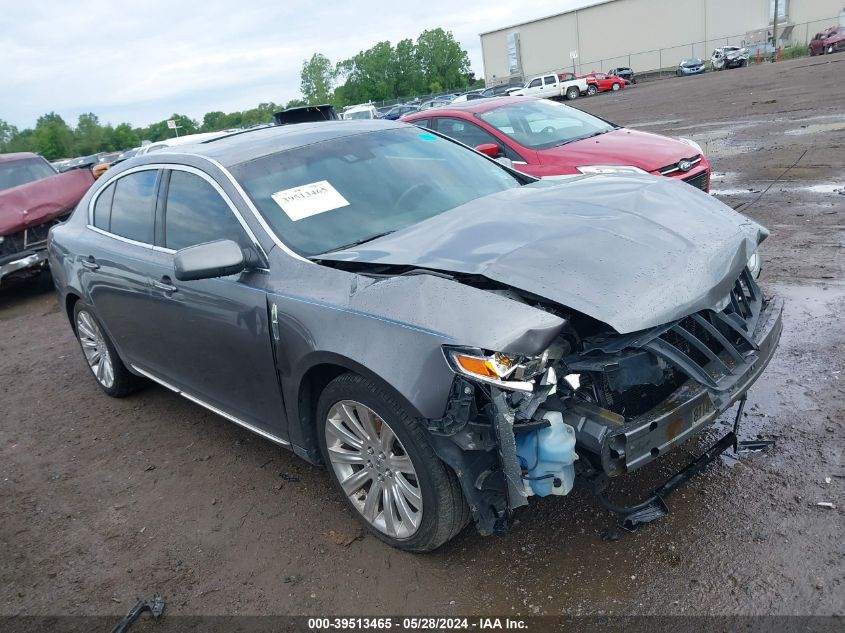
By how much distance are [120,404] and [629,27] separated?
7319 cm

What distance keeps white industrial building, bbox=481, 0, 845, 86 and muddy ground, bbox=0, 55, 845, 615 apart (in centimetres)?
6097

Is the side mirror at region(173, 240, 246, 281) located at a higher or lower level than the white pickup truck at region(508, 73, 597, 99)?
higher

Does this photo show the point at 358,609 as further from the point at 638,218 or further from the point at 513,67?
the point at 513,67

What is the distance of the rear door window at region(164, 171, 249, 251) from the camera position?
3574mm

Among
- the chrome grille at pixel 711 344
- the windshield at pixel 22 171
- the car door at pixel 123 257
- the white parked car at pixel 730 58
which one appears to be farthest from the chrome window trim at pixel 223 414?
the white parked car at pixel 730 58

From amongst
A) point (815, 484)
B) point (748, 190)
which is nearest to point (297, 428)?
point (815, 484)

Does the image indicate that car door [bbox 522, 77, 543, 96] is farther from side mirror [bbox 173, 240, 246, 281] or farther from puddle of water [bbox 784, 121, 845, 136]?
side mirror [bbox 173, 240, 246, 281]

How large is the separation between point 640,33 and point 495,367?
74140 millimetres

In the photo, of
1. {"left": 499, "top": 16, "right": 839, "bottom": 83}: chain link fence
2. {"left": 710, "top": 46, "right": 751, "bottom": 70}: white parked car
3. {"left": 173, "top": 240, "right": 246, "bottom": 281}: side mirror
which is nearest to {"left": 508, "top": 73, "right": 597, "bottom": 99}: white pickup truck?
{"left": 710, "top": 46, "right": 751, "bottom": 70}: white parked car

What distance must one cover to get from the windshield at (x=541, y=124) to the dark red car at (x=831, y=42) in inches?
1580

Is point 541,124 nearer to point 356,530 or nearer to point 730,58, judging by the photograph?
point 356,530

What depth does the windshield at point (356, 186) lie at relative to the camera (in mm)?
3488

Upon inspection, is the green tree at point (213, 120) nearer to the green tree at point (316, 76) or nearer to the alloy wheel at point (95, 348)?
the green tree at point (316, 76)

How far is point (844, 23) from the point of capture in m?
45.7
